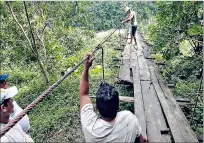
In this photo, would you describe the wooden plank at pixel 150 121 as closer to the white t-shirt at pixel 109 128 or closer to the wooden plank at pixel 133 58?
the white t-shirt at pixel 109 128

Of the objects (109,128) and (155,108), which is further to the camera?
(155,108)

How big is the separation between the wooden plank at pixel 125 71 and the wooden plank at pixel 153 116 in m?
0.76

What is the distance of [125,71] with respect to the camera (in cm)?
676

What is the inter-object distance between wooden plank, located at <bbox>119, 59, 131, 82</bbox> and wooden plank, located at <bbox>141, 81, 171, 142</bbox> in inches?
29.9

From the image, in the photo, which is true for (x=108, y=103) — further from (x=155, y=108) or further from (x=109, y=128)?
(x=155, y=108)

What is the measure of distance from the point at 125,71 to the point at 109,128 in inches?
188

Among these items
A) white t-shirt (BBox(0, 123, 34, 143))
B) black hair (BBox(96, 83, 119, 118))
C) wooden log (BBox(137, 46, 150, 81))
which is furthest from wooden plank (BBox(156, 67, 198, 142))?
white t-shirt (BBox(0, 123, 34, 143))

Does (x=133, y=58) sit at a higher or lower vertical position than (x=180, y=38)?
lower

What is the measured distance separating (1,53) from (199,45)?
643 cm

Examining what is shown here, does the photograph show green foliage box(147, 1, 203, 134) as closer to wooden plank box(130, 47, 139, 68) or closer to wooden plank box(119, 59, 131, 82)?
wooden plank box(130, 47, 139, 68)

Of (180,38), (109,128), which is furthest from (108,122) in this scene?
(180,38)

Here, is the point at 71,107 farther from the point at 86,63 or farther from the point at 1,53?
the point at 1,53

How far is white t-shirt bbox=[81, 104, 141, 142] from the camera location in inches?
80.5

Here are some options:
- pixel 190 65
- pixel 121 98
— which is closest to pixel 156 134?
pixel 121 98
